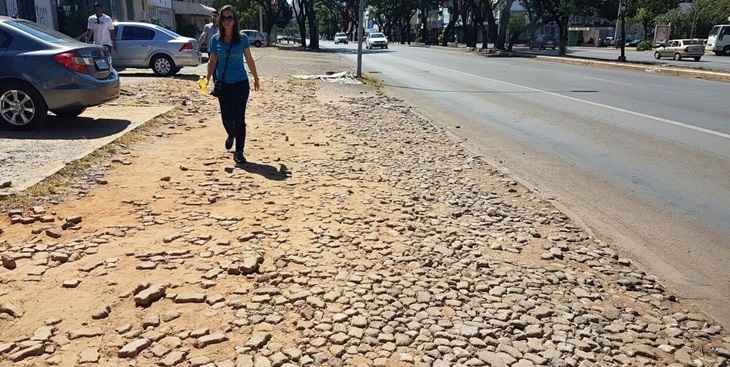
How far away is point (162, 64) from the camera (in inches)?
699

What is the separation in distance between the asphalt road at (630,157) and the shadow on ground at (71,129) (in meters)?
5.47

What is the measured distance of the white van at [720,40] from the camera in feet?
151

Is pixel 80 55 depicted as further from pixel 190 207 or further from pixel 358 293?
pixel 358 293

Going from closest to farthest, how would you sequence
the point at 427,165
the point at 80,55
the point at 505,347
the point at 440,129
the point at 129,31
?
the point at 505,347, the point at 427,165, the point at 80,55, the point at 440,129, the point at 129,31

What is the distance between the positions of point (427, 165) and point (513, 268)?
3402 mm

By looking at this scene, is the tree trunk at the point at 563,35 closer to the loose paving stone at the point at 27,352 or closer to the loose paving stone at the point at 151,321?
the loose paving stone at the point at 151,321

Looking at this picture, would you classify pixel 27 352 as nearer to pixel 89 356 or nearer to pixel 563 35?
pixel 89 356

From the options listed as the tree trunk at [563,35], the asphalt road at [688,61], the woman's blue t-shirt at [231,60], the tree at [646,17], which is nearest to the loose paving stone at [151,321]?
the woman's blue t-shirt at [231,60]

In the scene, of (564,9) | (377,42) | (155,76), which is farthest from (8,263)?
(377,42)

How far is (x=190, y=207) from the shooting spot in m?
5.18

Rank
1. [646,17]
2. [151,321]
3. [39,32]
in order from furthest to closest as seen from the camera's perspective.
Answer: [646,17] → [39,32] → [151,321]

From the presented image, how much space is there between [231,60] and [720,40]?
50.6 m

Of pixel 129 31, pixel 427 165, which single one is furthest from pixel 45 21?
pixel 427 165

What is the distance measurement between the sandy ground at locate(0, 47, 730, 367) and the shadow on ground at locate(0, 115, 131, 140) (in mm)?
1969
